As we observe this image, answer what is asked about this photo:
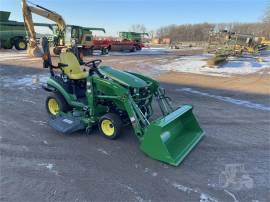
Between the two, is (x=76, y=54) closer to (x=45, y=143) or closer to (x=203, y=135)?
(x=45, y=143)

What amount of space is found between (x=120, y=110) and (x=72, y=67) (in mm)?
1458

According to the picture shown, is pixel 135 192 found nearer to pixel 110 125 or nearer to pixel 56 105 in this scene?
pixel 110 125

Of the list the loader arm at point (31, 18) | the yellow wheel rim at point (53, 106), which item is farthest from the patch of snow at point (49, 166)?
the loader arm at point (31, 18)

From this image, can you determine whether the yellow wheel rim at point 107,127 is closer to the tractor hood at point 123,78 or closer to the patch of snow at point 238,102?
the tractor hood at point 123,78

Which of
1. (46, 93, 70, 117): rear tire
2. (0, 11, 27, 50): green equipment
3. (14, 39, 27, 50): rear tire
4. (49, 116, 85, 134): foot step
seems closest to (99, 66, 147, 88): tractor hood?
(49, 116, 85, 134): foot step

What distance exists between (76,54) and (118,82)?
6.01 feet

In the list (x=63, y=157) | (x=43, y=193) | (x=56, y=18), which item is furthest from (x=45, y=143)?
(x=56, y=18)

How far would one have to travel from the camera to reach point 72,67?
528cm

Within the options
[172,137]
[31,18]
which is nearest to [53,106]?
[172,137]

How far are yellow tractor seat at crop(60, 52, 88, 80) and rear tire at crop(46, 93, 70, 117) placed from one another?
459 mm

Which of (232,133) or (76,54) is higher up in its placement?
(76,54)

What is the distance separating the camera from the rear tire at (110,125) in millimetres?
4297

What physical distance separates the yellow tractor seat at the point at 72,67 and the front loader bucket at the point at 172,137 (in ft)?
6.54

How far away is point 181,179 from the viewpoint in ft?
10.7
